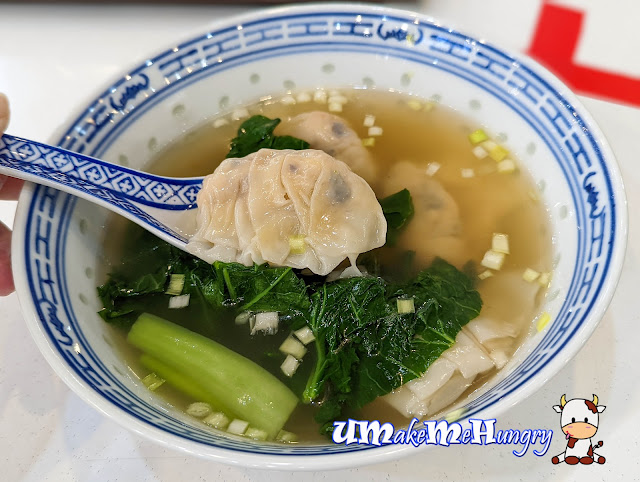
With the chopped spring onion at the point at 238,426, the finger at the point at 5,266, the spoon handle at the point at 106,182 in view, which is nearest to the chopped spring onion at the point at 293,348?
the chopped spring onion at the point at 238,426

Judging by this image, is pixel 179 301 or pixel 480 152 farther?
pixel 480 152

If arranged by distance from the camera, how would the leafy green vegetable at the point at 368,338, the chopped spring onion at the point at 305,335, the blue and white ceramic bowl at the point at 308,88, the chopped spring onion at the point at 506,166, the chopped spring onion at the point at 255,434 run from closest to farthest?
the blue and white ceramic bowl at the point at 308,88 → the chopped spring onion at the point at 255,434 → the leafy green vegetable at the point at 368,338 → the chopped spring onion at the point at 305,335 → the chopped spring onion at the point at 506,166

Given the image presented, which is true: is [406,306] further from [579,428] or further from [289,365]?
[579,428]

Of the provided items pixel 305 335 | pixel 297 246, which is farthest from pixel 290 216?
pixel 305 335

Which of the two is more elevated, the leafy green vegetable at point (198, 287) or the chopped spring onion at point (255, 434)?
the leafy green vegetable at point (198, 287)

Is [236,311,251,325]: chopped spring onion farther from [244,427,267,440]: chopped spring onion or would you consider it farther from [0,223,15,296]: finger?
[0,223,15,296]: finger

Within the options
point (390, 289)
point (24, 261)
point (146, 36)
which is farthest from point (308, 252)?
point (146, 36)

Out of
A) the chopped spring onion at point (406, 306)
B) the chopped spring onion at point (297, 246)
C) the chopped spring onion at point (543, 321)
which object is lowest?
the chopped spring onion at point (406, 306)

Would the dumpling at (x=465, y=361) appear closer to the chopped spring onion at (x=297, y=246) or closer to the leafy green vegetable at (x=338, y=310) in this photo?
the leafy green vegetable at (x=338, y=310)
